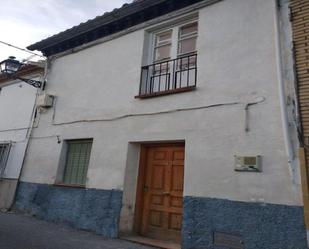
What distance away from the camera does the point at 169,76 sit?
645cm

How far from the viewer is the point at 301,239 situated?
3.98 m

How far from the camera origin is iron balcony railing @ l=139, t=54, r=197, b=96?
612 cm

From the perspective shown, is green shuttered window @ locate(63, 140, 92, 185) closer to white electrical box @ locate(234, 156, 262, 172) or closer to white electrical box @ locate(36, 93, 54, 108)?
white electrical box @ locate(36, 93, 54, 108)

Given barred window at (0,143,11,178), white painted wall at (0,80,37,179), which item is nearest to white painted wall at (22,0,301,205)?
white painted wall at (0,80,37,179)

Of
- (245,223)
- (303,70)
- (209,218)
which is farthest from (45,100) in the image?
(303,70)

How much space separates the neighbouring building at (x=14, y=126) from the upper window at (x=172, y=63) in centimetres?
433

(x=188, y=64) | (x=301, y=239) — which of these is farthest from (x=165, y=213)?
(x=188, y=64)

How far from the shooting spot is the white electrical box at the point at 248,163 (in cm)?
453

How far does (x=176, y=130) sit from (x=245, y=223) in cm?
209

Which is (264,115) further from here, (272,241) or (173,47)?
(173,47)

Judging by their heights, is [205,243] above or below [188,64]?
below

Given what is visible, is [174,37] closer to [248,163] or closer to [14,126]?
[248,163]

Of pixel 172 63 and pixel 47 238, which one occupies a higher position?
pixel 172 63

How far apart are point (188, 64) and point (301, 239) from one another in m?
3.84
